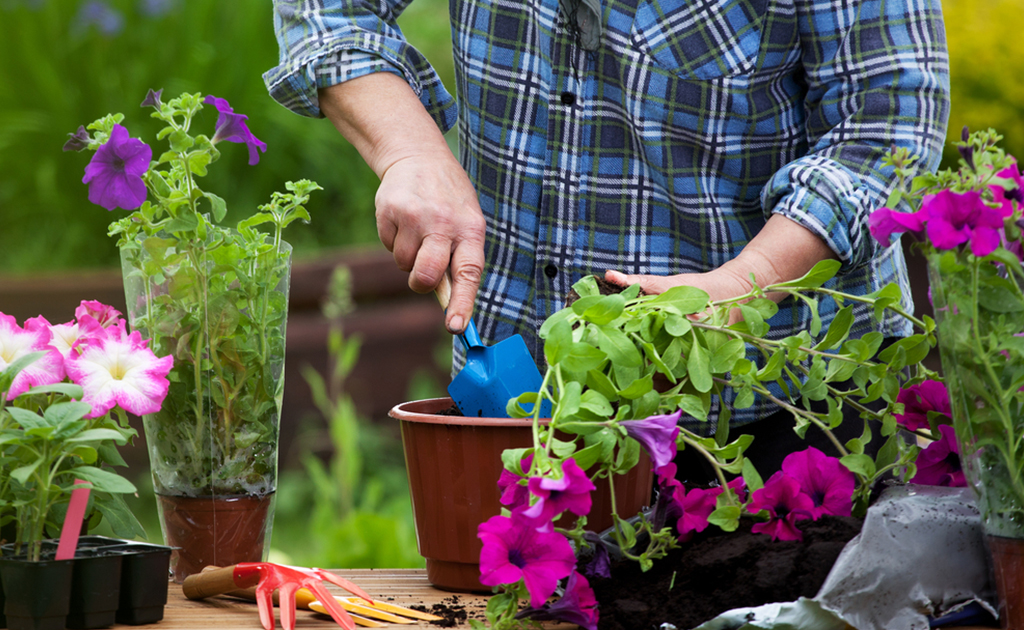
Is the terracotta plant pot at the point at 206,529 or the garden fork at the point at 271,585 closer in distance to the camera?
the garden fork at the point at 271,585

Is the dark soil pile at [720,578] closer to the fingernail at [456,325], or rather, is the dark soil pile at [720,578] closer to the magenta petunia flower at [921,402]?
the magenta petunia flower at [921,402]

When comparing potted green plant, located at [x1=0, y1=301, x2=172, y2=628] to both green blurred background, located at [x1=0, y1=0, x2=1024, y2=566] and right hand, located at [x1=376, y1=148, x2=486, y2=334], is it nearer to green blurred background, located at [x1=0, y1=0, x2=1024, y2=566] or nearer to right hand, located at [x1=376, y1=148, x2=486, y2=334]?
right hand, located at [x1=376, y1=148, x2=486, y2=334]

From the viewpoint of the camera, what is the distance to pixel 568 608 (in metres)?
0.67

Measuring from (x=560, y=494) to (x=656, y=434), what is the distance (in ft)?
0.30

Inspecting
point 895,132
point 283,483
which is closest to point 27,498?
point 895,132

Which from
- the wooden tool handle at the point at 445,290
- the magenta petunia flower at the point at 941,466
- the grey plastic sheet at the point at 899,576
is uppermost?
the wooden tool handle at the point at 445,290

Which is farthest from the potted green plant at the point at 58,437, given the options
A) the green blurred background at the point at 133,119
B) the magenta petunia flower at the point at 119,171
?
the green blurred background at the point at 133,119

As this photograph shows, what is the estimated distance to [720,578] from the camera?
0.69 metres

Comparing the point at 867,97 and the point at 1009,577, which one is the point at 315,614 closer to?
the point at 1009,577

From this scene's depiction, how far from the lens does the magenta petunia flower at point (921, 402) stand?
78cm

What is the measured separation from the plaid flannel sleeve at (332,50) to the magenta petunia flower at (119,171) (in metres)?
0.33

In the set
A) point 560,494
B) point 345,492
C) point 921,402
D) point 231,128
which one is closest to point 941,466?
point 921,402

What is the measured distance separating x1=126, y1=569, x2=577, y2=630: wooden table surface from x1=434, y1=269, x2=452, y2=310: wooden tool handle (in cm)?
28

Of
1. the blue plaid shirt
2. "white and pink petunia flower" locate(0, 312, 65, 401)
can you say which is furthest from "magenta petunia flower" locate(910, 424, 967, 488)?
"white and pink petunia flower" locate(0, 312, 65, 401)
